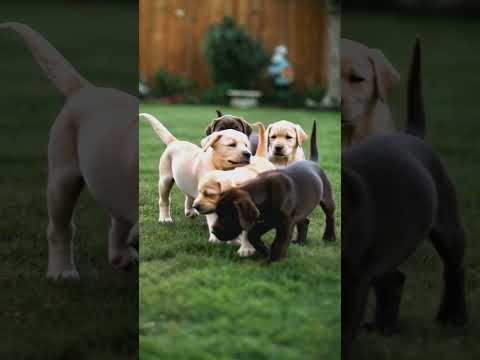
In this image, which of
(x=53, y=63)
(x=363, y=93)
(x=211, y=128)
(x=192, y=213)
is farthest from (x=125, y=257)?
(x=363, y=93)

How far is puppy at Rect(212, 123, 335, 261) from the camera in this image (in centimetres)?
291

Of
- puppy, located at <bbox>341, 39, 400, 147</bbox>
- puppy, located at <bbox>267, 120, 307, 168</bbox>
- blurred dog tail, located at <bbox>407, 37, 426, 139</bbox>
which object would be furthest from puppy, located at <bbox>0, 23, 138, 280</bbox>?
blurred dog tail, located at <bbox>407, 37, 426, 139</bbox>

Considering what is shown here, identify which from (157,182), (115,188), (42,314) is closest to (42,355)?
(42,314)

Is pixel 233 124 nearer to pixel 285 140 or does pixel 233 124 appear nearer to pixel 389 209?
pixel 285 140

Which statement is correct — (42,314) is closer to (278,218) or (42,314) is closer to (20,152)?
(278,218)

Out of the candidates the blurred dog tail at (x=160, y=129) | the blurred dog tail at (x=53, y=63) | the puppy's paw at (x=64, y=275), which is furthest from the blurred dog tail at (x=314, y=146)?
the puppy's paw at (x=64, y=275)

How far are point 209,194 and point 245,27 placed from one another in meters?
0.58

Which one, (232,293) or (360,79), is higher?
(360,79)

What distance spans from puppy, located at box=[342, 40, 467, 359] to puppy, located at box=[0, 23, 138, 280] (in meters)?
0.76

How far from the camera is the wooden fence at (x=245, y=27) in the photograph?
9.63 feet

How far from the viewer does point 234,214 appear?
2.92m

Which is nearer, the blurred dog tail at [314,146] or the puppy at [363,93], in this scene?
the blurred dog tail at [314,146]

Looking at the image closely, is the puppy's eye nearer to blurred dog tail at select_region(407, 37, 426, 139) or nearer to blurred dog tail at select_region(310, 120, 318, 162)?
blurred dog tail at select_region(407, 37, 426, 139)

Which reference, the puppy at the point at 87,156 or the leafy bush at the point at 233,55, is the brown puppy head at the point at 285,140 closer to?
the leafy bush at the point at 233,55
